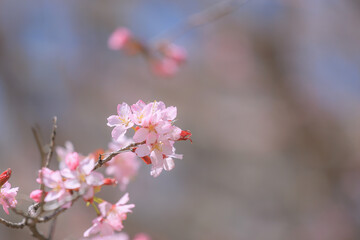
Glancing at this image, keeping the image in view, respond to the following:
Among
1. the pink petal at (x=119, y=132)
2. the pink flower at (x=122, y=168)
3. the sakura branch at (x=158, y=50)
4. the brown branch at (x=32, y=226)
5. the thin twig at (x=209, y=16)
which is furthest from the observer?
the sakura branch at (x=158, y=50)

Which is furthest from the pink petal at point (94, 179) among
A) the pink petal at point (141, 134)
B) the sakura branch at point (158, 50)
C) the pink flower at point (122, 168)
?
the sakura branch at point (158, 50)

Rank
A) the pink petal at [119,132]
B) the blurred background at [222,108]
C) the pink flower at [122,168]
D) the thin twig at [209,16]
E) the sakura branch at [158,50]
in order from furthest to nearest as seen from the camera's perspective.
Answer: the blurred background at [222,108], the sakura branch at [158,50], the thin twig at [209,16], the pink flower at [122,168], the pink petal at [119,132]

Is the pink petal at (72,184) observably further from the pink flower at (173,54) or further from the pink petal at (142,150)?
the pink flower at (173,54)

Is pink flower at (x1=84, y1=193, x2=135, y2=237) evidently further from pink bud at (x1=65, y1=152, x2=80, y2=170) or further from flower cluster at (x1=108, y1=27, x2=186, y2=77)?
flower cluster at (x1=108, y1=27, x2=186, y2=77)

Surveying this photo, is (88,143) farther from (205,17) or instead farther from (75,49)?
(205,17)

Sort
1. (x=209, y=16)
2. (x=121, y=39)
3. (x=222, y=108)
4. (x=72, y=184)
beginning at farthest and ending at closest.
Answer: (x=222, y=108), (x=121, y=39), (x=209, y=16), (x=72, y=184)

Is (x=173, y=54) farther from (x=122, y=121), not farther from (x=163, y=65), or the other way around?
(x=122, y=121)

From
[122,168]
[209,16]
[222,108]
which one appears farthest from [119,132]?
[222,108]
